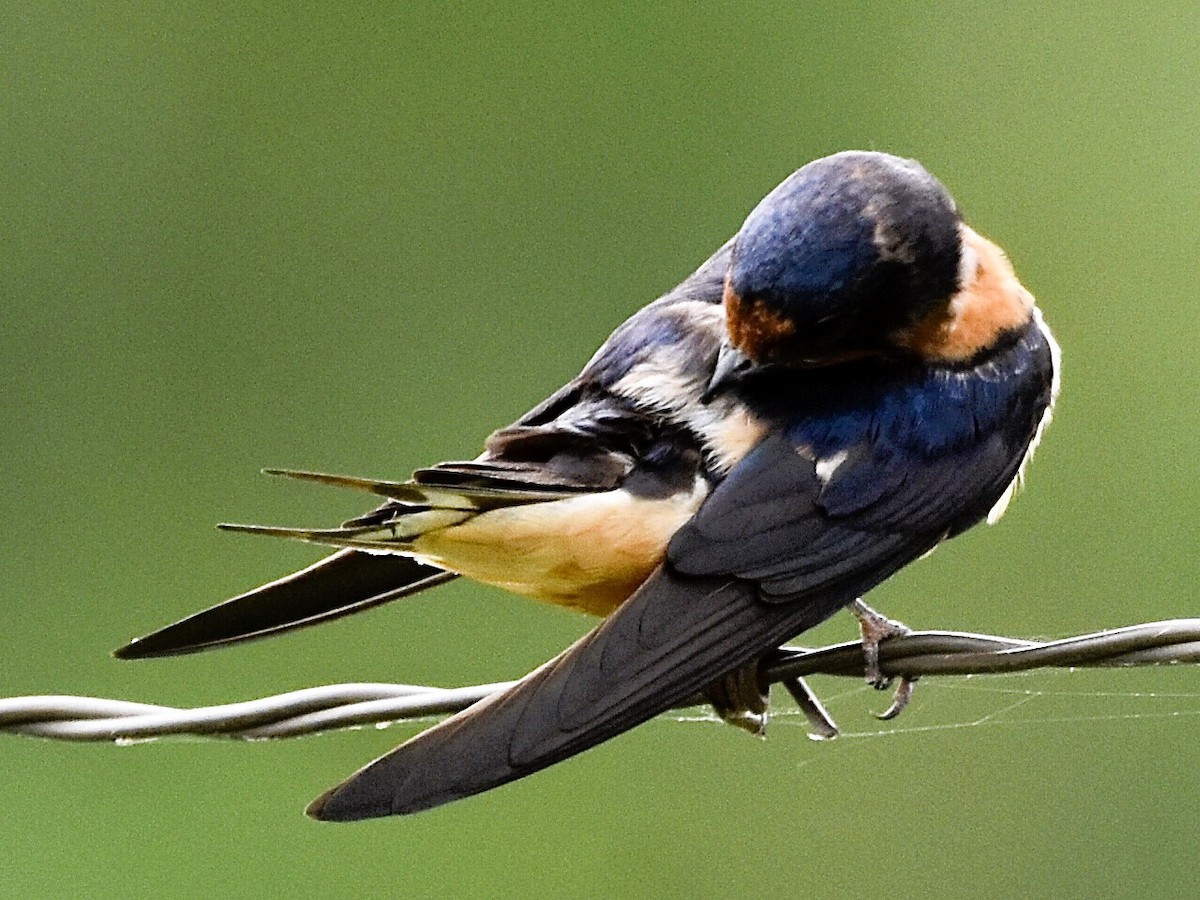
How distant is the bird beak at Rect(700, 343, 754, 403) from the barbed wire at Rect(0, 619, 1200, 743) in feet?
1.28

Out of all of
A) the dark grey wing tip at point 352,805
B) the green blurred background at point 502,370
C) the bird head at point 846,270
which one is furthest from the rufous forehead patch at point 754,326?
the green blurred background at point 502,370

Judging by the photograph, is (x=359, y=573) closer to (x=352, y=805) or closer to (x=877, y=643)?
(x=352, y=805)

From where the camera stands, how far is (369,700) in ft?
5.76

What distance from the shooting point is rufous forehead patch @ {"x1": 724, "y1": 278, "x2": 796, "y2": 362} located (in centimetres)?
205

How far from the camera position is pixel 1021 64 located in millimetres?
5312

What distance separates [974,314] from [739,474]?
0.35 metres

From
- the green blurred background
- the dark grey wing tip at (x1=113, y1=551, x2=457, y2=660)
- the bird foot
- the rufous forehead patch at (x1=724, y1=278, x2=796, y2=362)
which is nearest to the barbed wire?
the bird foot

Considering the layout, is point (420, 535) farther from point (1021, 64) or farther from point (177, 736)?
point (1021, 64)

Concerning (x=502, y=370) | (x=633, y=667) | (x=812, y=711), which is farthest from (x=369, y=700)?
(x=502, y=370)

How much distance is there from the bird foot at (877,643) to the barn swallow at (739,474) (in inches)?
1.0

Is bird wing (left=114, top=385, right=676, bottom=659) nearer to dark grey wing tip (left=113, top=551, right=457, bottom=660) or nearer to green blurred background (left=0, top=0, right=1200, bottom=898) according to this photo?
dark grey wing tip (left=113, top=551, right=457, bottom=660)

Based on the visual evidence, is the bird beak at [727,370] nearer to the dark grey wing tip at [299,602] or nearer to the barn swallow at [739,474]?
the barn swallow at [739,474]

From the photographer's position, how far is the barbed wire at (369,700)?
1.67m

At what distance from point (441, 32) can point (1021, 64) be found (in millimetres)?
1431
